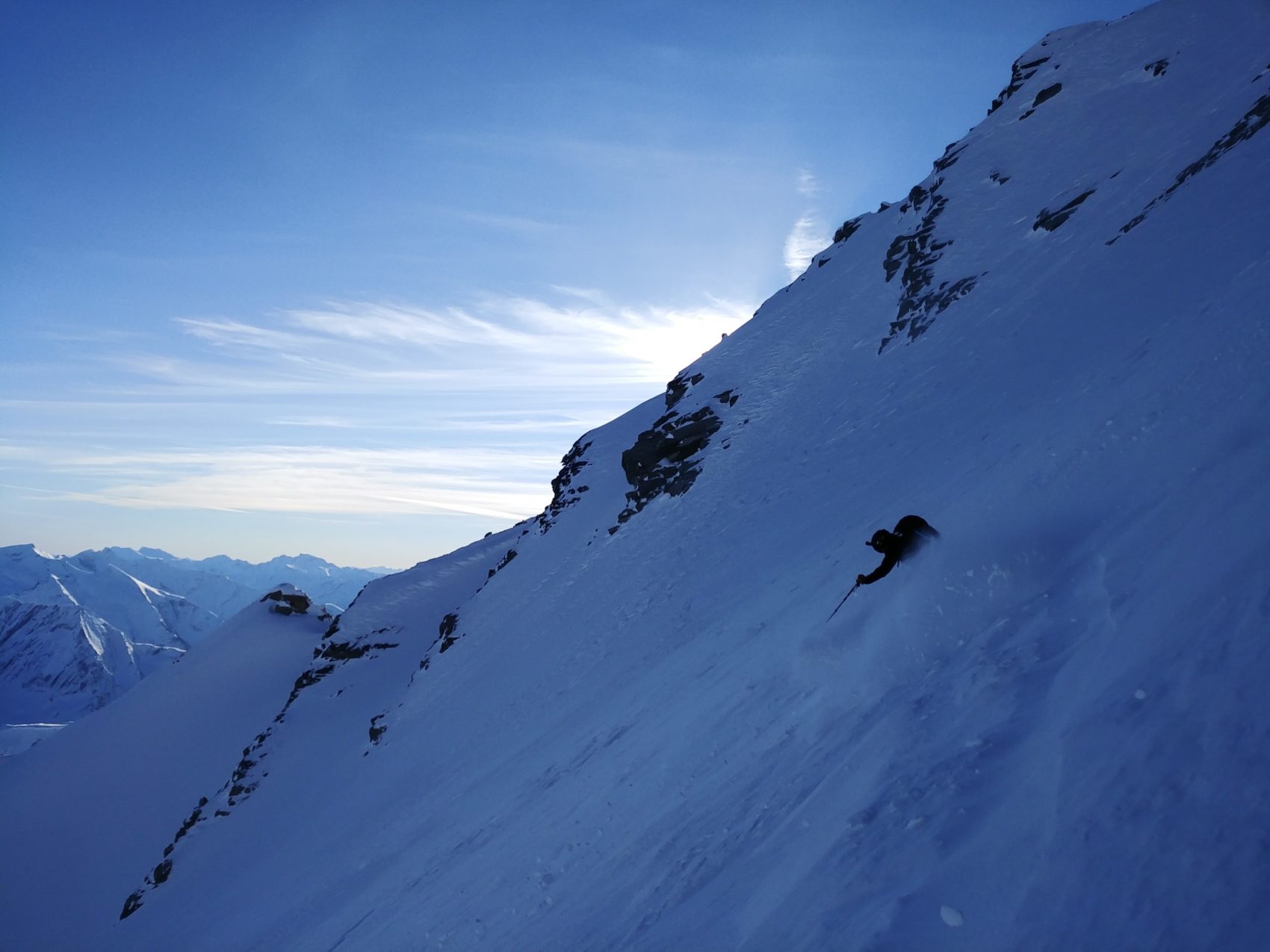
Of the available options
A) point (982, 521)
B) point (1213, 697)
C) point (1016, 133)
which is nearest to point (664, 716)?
point (982, 521)

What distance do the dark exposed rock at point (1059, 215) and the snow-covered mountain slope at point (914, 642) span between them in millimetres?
180

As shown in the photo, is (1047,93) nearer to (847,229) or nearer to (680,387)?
(847,229)

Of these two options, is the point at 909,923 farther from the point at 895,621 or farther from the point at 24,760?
the point at 24,760

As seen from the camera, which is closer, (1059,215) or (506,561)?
(1059,215)

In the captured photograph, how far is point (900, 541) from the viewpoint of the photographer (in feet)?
28.9

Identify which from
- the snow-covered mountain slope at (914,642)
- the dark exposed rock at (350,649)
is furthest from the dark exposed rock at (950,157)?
the dark exposed rock at (350,649)

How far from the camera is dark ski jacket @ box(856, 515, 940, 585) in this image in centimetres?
869

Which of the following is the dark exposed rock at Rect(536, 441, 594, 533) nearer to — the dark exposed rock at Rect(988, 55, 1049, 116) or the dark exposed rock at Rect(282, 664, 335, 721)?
the dark exposed rock at Rect(282, 664, 335, 721)

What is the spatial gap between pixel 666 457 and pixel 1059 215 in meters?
18.1

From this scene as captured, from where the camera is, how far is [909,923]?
4020mm

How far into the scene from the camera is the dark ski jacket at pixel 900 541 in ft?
28.5

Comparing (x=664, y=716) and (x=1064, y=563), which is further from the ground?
(x=1064, y=563)

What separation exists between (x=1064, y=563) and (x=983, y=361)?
13290mm

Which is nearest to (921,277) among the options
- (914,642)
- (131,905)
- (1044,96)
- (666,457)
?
(1044,96)
